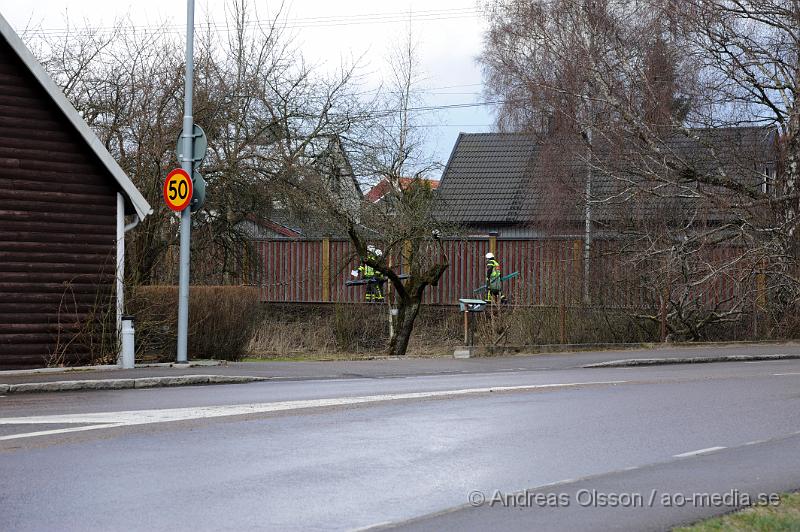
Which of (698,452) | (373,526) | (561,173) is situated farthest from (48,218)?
(561,173)

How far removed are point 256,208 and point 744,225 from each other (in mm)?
A: 12104

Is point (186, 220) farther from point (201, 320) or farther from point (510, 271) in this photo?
point (510, 271)

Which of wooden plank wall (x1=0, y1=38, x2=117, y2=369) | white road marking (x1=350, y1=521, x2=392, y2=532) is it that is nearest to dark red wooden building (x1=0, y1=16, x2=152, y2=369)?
wooden plank wall (x1=0, y1=38, x2=117, y2=369)

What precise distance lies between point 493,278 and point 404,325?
3201 millimetres

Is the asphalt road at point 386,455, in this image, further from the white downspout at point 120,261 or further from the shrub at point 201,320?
the shrub at point 201,320

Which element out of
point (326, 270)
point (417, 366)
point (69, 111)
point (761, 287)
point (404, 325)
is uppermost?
point (69, 111)

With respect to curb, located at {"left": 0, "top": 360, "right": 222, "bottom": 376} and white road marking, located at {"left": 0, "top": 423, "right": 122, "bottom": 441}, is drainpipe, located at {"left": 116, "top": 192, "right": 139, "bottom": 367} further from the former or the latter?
white road marking, located at {"left": 0, "top": 423, "right": 122, "bottom": 441}

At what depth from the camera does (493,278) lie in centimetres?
3067

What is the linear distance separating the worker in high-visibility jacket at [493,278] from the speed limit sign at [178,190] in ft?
39.4

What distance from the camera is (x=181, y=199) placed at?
18.4m

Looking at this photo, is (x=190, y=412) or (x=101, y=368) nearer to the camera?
(x=190, y=412)

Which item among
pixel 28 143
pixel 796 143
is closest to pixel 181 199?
pixel 28 143

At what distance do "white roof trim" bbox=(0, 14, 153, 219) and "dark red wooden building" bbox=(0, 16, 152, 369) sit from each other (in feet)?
0.05

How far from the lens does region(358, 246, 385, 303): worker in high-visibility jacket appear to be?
2914 cm
